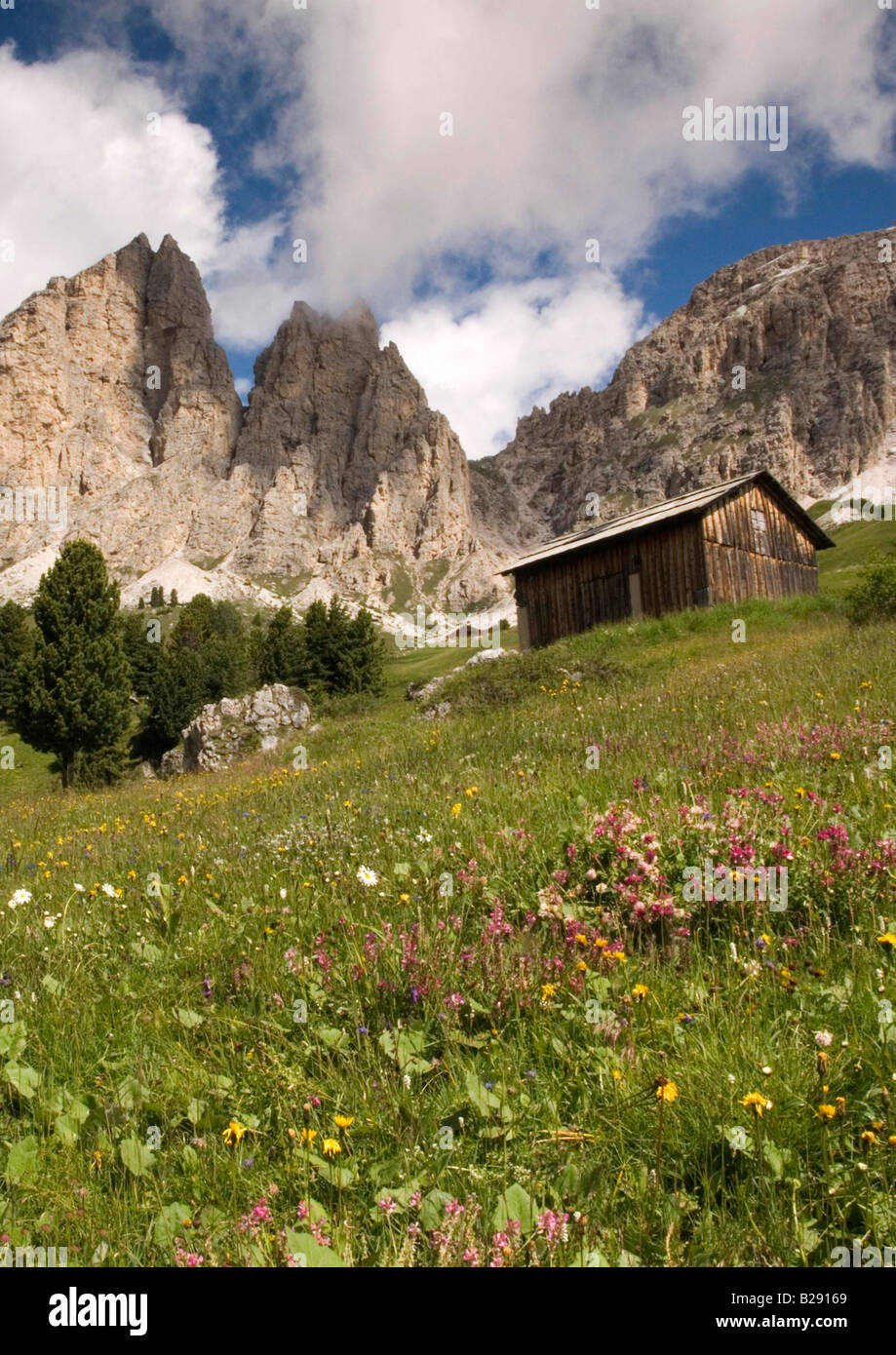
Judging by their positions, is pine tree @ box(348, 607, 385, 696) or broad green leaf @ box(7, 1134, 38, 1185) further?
pine tree @ box(348, 607, 385, 696)

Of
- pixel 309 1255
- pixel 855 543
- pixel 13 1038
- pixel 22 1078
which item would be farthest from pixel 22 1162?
pixel 855 543

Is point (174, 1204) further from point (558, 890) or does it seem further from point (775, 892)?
point (775, 892)

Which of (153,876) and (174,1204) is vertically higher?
(153,876)

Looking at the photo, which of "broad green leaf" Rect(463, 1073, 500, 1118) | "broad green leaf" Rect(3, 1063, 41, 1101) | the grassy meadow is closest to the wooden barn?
the grassy meadow

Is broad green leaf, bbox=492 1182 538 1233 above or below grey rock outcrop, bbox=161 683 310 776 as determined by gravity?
below

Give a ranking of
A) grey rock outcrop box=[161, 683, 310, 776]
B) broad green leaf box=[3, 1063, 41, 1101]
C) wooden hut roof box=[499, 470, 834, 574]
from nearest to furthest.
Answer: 1. broad green leaf box=[3, 1063, 41, 1101]
2. grey rock outcrop box=[161, 683, 310, 776]
3. wooden hut roof box=[499, 470, 834, 574]

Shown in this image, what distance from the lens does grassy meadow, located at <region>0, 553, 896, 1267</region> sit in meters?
2.40

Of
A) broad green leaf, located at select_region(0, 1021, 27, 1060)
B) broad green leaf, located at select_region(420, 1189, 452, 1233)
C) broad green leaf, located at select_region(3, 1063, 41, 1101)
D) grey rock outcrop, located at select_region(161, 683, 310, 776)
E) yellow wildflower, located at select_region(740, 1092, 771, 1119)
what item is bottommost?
broad green leaf, located at select_region(420, 1189, 452, 1233)

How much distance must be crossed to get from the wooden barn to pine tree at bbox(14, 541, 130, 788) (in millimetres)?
21780

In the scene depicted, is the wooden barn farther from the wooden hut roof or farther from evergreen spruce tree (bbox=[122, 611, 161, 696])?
evergreen spruce tree (bbox=[122, 611, 161, 696])

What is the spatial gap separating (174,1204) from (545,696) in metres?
16.4
